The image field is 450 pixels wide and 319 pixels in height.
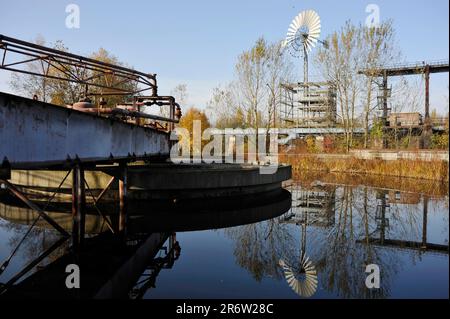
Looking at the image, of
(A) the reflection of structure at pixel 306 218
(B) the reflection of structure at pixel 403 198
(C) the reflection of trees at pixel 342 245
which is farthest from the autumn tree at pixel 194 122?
(C) the reflection of trees at pixel 342 245

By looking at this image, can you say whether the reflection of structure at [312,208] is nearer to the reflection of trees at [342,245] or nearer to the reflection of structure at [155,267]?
the reflection of trees at [342,245]

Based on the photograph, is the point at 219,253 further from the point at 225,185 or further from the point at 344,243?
the point at 225,185

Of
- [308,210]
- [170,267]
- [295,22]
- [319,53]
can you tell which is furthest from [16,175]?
[295,22]

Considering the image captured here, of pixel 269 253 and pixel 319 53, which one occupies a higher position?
pixel 319 53

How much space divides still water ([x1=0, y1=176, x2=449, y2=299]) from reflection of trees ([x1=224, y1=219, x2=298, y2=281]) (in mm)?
23

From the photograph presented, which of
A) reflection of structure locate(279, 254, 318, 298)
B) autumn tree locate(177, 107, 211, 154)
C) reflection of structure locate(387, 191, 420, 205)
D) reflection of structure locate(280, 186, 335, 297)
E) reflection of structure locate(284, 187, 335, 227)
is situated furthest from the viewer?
autumn tree locate(177, 107, 211, 154)

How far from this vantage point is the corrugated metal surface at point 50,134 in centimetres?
498

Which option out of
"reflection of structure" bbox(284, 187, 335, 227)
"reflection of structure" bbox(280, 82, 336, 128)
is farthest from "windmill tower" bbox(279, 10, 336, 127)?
"reflection of structure" bbox(284, 187, 335, 227)

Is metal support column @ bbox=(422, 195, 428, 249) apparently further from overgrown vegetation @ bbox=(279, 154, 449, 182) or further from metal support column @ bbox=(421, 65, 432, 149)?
metal support column @ bbox=(421, 65, 432, 149)

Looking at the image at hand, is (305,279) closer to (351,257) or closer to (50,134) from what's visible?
(351,257)

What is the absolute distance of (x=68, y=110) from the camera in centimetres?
634

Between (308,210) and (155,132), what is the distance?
6.82 meters

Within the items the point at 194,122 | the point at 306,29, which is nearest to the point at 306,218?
the point at 194,122

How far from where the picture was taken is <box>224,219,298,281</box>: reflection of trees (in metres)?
6.73
